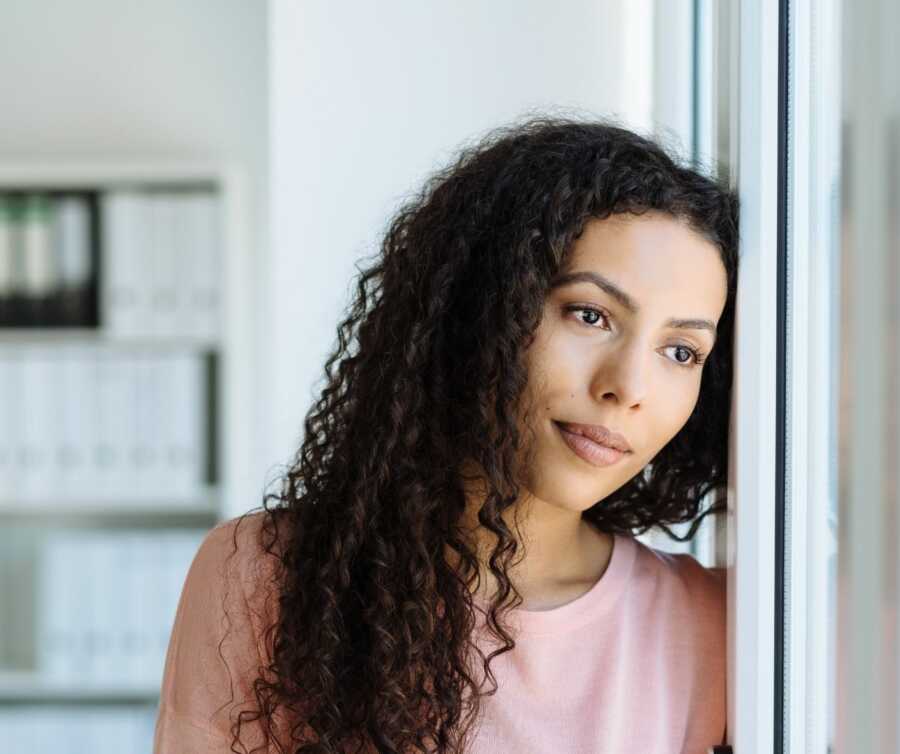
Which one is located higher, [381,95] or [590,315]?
[381,95]

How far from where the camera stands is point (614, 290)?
86 centimetres

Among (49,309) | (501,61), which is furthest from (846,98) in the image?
(49,309)

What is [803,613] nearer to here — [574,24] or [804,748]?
[804,748]

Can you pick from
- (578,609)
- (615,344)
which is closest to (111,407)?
(578,609)

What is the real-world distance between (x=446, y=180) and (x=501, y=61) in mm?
649

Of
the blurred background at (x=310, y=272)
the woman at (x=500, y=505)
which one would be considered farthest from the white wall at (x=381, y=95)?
the woman at (x=500, y=505)

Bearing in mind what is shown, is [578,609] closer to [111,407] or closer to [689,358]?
[689,358]

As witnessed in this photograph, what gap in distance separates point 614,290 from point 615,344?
4 centimetres

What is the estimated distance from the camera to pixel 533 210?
0.89 meters

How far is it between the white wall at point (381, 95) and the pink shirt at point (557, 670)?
64 centimetres

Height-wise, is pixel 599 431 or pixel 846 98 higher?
pixel 846 98

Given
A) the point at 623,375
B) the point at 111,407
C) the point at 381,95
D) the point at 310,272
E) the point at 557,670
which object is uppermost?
the point at 381,95

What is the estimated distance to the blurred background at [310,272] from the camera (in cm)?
59

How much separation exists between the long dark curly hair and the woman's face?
16 millimetres
